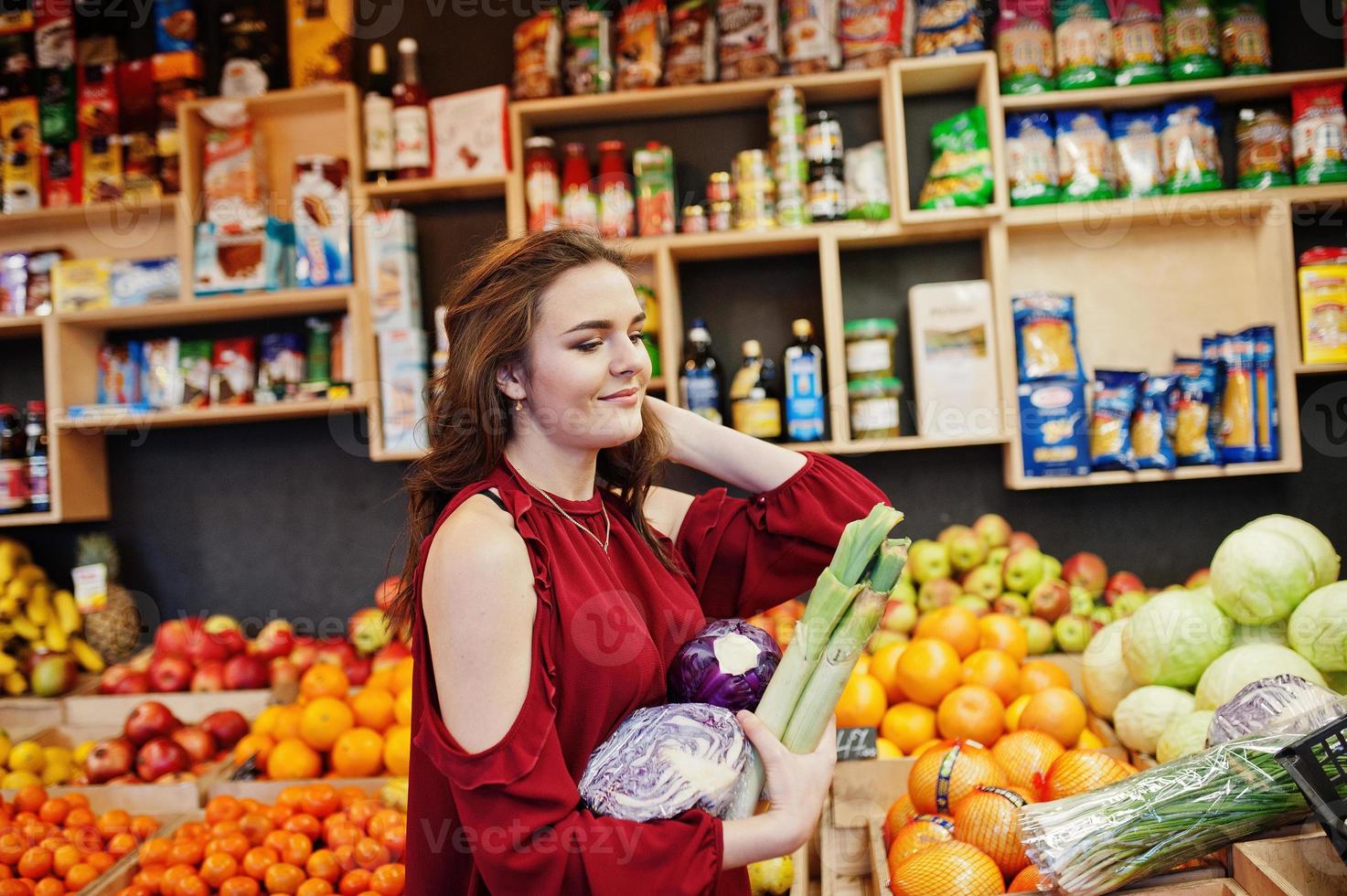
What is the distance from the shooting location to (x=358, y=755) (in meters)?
2.35

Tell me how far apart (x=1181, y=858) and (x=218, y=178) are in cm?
303

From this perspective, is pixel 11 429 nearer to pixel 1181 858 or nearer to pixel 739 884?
pixel 739 884

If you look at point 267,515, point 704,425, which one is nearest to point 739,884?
point 704,425

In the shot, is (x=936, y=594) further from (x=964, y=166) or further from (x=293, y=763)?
(x=293, y=763)

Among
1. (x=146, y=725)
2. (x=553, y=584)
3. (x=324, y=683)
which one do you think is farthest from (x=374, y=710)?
(x=553, y=584)

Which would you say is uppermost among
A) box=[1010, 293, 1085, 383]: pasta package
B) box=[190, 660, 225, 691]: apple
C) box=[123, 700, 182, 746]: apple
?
box=[1010, 293, 1085, 383]: pasta package

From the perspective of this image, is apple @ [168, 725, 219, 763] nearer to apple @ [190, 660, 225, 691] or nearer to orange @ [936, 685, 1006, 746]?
apple @ [190, 660, 225, 691]

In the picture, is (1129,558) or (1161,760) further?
(1129,558)

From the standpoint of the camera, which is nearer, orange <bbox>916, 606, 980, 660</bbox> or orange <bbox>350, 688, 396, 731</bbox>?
orange <bbox>916, 606, 980, 660</bbox>

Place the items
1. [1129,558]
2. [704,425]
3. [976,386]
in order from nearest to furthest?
1. [704,425]
2. [976,386]
3. [1129,558]

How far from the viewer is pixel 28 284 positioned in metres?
3.21

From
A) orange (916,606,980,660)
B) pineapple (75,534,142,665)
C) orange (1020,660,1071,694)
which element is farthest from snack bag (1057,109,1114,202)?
pineapple (75,534,142,665)

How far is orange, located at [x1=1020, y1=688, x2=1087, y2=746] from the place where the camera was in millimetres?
1888

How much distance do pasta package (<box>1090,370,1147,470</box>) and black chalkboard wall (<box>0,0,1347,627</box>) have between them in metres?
0.32
